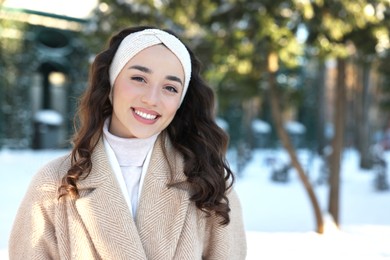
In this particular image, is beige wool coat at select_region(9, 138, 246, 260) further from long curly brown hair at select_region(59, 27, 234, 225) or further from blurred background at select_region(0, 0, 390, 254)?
blurred background at select_region(0, 0, 390, 254)

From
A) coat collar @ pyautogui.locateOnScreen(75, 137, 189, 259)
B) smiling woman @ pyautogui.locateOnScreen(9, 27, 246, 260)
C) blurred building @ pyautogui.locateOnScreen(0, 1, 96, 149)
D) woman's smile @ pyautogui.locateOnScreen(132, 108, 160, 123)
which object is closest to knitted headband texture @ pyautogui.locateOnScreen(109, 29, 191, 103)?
smiling woman @ pyautogui.locateOnScreen(9, 27, 246, 260)

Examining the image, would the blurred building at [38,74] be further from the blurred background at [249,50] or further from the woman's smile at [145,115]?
the woman's smile at [145,115]

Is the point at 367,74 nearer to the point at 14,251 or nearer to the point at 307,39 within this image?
the point at 307,39

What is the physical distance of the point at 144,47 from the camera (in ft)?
6.17

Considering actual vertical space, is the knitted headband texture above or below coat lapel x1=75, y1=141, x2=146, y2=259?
above

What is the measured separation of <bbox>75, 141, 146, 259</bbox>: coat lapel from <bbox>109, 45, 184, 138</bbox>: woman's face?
186mm

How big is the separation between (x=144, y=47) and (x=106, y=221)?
602 millimetres

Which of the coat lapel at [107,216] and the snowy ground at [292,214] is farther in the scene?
the snowy ground at [292,214]

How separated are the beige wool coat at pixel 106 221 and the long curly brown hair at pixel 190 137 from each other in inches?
1.5

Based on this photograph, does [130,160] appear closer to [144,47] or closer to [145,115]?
A: [145,115]

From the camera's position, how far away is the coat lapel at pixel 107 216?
71.1 inches

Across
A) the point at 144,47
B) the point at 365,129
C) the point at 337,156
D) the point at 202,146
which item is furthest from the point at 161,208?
the point at 365,129

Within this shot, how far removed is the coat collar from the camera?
1813mm

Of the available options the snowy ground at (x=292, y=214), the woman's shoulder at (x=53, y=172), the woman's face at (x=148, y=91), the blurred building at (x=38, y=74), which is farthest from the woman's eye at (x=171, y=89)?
the blurred building at (x=38, y=74)
